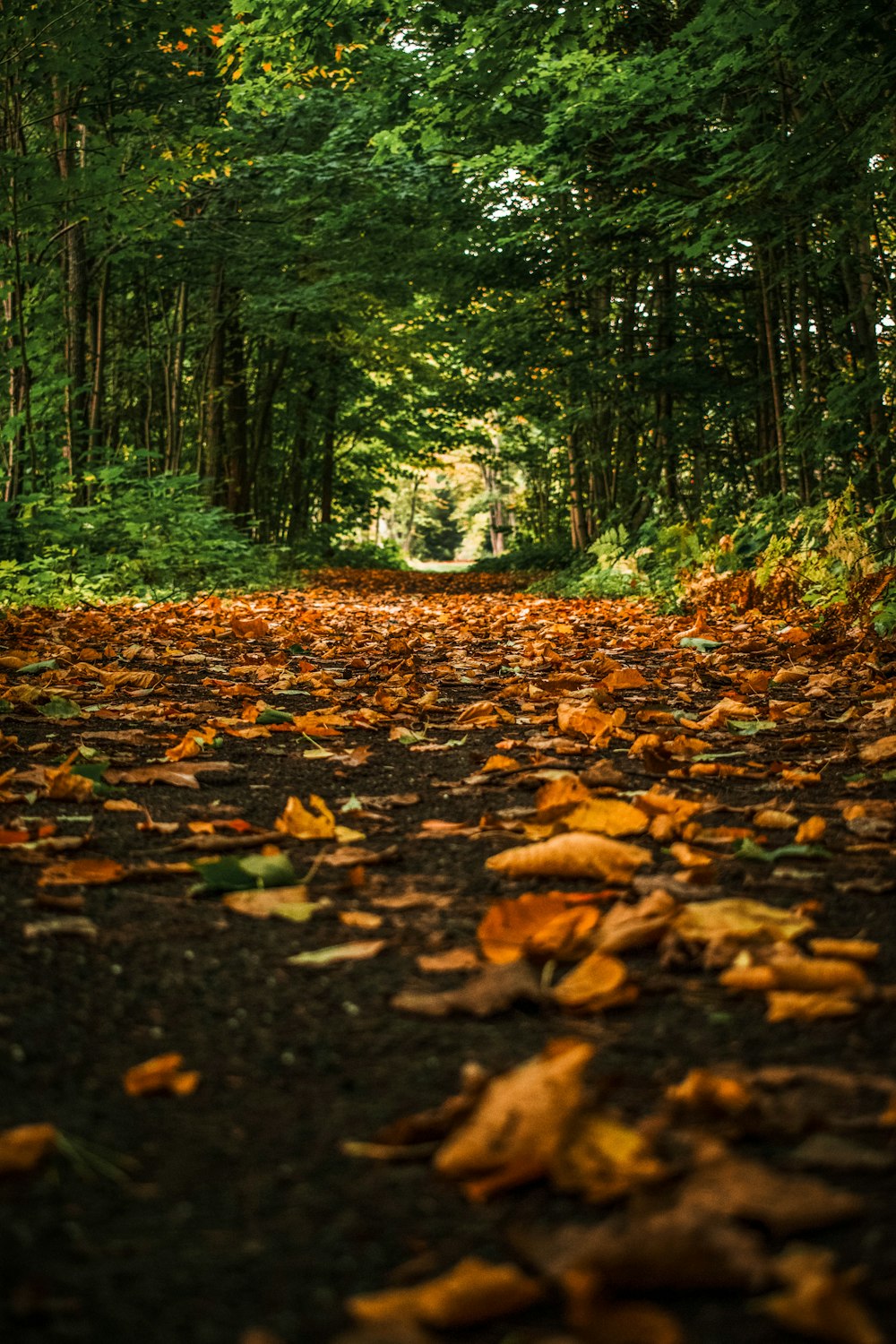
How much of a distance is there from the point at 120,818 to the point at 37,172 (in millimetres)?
7854

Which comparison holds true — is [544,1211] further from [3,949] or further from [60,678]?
[60,678]

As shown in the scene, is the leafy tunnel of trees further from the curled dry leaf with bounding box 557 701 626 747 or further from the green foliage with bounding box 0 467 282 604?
the curled dry leaf with bounding box 557 701 626 747

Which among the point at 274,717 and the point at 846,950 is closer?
the point at 846,950

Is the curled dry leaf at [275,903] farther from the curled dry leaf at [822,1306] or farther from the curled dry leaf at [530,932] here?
the curled dry leaf at [822,1306]

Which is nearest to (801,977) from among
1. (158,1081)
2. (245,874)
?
(158,1081)

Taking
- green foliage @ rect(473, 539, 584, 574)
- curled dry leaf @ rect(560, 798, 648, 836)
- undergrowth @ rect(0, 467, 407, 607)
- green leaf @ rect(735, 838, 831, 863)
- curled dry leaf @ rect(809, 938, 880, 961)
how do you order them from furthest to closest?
green foliage @ rect(473, 539, 584, 574), undergrowth @ rect(0, 467, 407, 607), curled dry leaf @ rect(560, 798, 648, 836), green leaf @ rect(735, 838, 831, 863), curled dry leaf @ rect(809, 938, 880, 961)

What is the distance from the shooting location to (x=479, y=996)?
1.34 meters

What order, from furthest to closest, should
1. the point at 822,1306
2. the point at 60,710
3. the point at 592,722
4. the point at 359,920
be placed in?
1. the point at 60,710
2. the point at 592,722
3. the point at 359,920
4. the point at 822,1306

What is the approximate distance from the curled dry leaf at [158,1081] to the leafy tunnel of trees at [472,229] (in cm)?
520

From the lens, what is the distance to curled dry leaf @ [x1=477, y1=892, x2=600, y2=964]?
4.85 ft

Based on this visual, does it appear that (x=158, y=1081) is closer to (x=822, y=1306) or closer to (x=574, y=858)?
(x=822, y=1306)

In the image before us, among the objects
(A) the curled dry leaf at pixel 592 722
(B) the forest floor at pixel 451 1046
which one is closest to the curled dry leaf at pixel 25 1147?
(B) the forest floor at pixel 451 1046

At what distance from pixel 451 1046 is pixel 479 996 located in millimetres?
107

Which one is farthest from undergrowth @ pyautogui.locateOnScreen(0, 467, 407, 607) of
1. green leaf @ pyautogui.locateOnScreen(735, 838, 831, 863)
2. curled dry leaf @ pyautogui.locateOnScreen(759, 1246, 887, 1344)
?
curled dry leaf @ pyautogui.locateOnScreen(759, 1246, 887, 1344)
